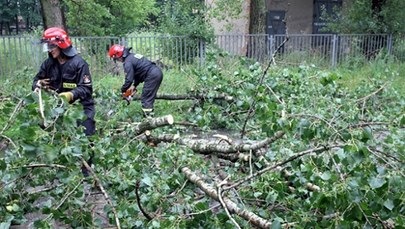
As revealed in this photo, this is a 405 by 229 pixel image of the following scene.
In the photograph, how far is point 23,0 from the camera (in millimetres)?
32875

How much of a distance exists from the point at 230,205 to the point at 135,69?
15.4 feet

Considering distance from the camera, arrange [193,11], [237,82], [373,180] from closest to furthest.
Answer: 1. [373,180]
2. [237,82]
3. [193,11]

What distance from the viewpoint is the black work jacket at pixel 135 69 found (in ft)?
22.8

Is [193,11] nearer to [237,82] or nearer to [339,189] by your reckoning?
[237,82]

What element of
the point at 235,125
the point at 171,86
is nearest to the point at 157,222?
the point at 235,125

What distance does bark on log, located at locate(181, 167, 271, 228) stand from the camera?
2520 millimetres

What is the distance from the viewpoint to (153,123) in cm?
397

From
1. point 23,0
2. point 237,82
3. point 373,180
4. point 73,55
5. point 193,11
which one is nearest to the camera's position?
point 373,180

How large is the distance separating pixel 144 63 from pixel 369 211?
5.35 meters

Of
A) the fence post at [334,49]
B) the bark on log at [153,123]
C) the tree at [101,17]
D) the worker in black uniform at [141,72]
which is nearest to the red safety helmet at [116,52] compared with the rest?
the worker in black uniform at [141,72]

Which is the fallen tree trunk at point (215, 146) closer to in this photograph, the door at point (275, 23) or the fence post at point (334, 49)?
the fence post at point (334, 49)

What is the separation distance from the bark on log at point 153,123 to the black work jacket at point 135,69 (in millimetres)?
2796

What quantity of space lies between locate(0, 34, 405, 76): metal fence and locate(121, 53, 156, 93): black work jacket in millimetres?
2583

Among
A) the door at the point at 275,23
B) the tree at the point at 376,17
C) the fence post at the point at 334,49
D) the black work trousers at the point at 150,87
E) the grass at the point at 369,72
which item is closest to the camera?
the black work trousers at the point at 150,87
